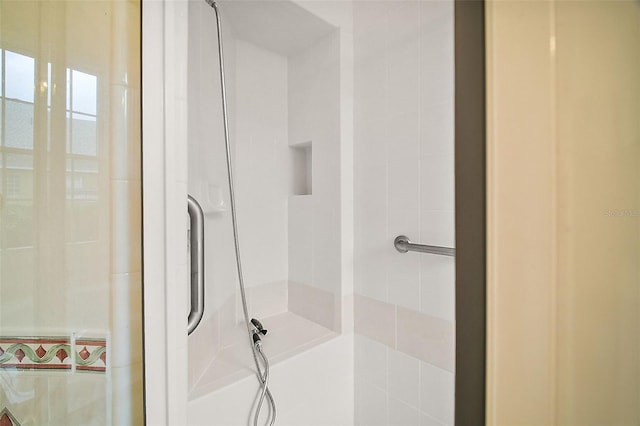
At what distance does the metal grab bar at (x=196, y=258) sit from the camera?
740 mm

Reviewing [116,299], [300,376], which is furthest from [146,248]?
[300,376]

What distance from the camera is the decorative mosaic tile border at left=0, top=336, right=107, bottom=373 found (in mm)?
456

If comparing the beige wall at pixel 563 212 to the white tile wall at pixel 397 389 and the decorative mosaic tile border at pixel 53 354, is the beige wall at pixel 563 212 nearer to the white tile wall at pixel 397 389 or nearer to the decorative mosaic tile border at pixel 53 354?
the decorative mosaic tile border at pixel 53 354

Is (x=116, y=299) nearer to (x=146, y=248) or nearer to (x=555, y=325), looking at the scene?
(x=146, y=248)

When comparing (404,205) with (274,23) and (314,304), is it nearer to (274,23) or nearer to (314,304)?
(314,304)

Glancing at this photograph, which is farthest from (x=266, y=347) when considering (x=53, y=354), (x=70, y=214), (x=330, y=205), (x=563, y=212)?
(x=563, y=212)

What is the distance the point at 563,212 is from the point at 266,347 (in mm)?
1183

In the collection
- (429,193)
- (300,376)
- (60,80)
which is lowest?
(300,376)

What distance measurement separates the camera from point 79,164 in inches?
20.4

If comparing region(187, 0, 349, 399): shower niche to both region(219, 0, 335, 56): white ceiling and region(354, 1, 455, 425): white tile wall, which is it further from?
region(354, 1, 455, 425): white tile wall

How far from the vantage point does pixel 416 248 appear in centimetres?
98

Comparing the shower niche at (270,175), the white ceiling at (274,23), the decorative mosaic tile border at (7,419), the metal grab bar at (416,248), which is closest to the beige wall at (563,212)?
the metal grab bar at (416,248)

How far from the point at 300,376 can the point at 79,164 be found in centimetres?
104

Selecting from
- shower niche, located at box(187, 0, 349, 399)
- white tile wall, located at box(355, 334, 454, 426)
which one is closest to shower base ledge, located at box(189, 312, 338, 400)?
shower niche, located at box(187, 0, 349, 399)
